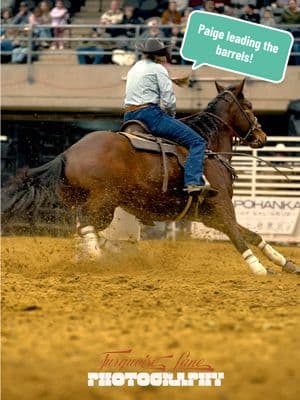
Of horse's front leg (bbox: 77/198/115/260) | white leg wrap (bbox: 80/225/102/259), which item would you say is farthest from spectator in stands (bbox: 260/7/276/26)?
white leg wrap (bbox: 80/225/102/259)

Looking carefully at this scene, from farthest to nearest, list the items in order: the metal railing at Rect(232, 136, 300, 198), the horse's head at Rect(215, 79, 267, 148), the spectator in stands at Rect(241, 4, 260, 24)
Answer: the spectator in stands at Rect(241, 4, 260, 24)
the metal railing at Rect(232, 136, 300, 198)
the horse's head at Rect(215, 79, 267, 148)

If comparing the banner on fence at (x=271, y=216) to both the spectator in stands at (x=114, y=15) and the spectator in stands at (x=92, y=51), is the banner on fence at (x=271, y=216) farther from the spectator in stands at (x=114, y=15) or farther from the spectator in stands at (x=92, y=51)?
the spectator in stands at (x=114, y=15)

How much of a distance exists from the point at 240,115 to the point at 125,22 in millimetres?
8422

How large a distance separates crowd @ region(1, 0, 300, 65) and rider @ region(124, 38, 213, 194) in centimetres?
699

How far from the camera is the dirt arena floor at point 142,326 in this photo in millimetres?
3572

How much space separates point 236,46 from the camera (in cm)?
1475

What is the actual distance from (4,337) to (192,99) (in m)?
12.2

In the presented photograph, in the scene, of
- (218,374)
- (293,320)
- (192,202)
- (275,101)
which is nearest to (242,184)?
Result: (275,101)

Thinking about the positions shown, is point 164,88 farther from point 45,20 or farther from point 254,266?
point 45,20

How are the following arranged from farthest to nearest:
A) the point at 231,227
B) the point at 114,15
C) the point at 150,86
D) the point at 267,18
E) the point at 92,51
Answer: the point at 114,15 → the point at 92,51 → the point at 267,18 → the point at 231,227 → the point at 150,86

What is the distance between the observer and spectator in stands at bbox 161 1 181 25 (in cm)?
1691

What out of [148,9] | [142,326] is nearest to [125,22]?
[148,9]

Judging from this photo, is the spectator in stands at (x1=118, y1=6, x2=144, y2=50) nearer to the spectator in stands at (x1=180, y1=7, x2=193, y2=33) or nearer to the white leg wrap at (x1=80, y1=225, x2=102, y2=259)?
the spectator in stands at (x1=180, y1=7, x2=193, y2=33)

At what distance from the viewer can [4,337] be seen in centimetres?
444
